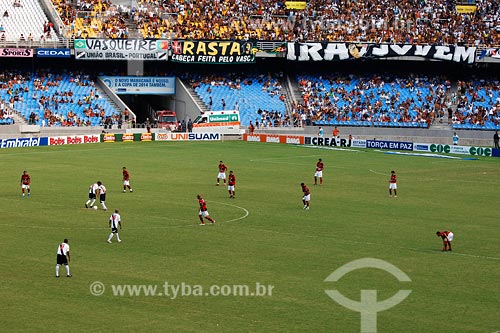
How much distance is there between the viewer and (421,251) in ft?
118

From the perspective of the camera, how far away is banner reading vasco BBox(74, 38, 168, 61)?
8975 centimetres

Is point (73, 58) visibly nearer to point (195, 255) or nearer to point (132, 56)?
point (132, 56)

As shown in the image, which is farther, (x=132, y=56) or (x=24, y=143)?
(x=132, y=56)

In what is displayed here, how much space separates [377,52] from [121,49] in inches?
1090

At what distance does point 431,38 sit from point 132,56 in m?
33.6

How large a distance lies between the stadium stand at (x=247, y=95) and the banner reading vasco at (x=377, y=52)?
16.8 ft

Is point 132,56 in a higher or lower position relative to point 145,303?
higher

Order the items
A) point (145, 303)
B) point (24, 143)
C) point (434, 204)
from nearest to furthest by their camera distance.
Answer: point (145, 303) → point (434, 204) → point (24, 143)

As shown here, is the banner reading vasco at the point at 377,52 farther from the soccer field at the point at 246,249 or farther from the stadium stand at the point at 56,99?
the soccer field at the point at 246,249

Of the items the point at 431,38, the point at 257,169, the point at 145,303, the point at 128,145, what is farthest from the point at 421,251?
the point at 431,38

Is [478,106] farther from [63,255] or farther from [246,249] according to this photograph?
[63,255]

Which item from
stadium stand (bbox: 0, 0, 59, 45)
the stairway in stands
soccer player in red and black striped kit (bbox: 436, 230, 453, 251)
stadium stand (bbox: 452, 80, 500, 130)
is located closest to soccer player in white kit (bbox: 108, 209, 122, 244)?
soccer player in red and black striped kit (bbox: 436, 230, 453, 251)

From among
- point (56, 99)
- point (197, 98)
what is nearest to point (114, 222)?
point (56, 99)

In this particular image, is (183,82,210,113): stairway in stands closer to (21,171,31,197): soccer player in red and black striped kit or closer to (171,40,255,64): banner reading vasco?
(171,40,255,64): banner reading vasco
